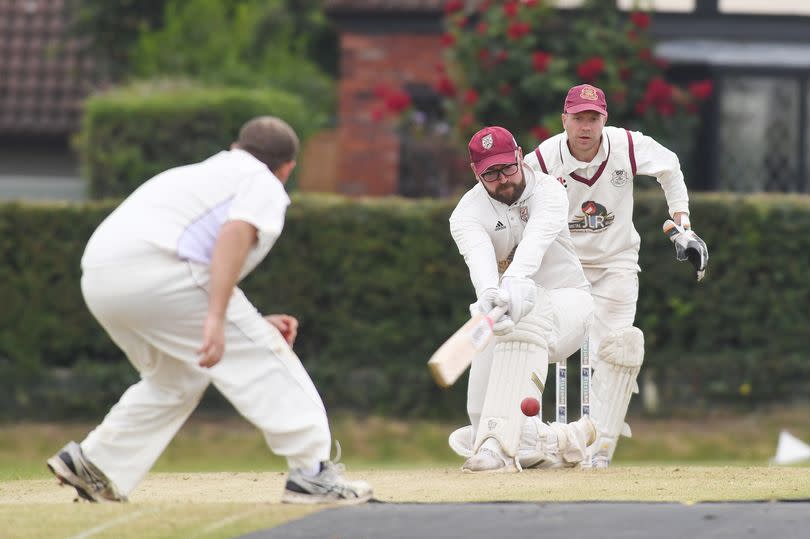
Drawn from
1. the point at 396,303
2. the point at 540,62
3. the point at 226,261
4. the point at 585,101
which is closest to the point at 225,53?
the point at 540,62

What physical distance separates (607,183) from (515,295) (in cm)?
141

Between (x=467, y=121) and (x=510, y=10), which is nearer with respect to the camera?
(x=467, y=121)

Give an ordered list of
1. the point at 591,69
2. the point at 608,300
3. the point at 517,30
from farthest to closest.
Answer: the point at 517,30 → the point at 591,69 → the point at 608,300

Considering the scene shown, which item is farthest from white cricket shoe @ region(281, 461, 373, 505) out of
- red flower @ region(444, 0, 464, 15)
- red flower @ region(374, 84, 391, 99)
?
red flower @ region(374, 84, 391, 99)

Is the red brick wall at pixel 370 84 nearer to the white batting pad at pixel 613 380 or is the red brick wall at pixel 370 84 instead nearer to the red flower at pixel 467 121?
the red flower at pixel 467 121

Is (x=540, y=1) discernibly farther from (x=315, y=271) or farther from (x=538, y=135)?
(x=315, y=271)

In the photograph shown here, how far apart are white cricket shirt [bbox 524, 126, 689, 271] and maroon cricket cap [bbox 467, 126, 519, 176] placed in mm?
726

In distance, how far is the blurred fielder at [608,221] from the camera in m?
8.52

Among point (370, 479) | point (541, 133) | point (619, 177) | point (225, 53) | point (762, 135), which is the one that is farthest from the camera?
point (225, 53)

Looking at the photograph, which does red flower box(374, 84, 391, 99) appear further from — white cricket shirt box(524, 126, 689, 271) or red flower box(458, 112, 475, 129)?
white cricket shirt box(524, 126, 689, 271)

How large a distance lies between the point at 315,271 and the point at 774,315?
12.5 ft

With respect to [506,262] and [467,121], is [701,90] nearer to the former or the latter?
[467,121]

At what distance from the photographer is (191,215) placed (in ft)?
20.4

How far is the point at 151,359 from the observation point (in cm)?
646
